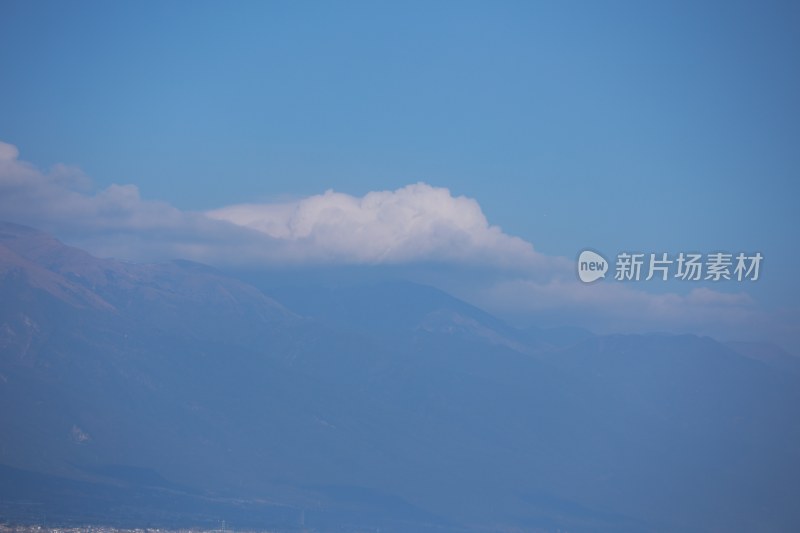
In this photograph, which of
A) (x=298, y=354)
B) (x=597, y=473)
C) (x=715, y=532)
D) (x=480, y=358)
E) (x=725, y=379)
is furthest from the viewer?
(x=480, y=358)

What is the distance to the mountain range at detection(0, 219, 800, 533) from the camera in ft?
316

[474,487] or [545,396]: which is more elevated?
[545,396]

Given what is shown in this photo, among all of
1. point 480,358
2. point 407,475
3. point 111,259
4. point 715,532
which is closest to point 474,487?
point 407,475

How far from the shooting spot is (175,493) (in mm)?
95500

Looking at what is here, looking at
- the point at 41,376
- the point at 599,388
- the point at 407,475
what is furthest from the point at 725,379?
the point at 41,376

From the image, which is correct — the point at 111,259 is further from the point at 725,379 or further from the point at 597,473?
the point at 725,379

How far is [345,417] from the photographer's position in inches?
4838

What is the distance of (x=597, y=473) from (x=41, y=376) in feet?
189

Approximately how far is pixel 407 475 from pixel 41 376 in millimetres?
37480

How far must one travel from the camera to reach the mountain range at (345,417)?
9638 centimetres

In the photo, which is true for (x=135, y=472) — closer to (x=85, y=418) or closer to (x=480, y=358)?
(x=85, y=418)

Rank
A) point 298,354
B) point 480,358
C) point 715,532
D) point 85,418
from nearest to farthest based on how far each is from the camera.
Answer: point 715,532 < point 85,418 < point 298,354 < point 480,358

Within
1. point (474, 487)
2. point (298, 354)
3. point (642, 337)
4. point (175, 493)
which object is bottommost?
point (175, 493)

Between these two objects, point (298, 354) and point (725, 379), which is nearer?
point (725, 379)
